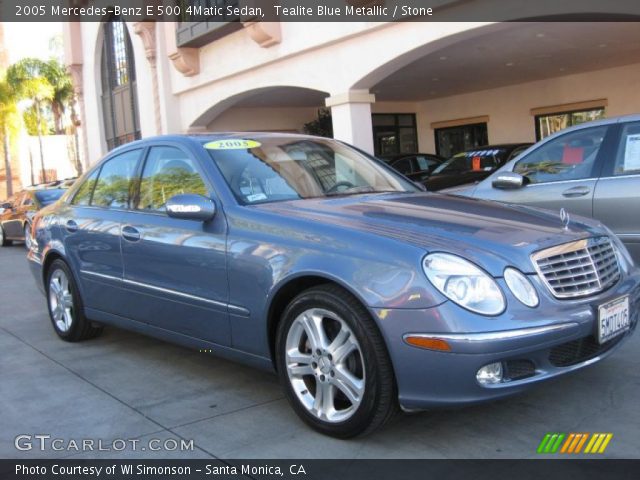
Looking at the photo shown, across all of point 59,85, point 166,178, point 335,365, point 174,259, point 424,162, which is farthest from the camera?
point 59,85

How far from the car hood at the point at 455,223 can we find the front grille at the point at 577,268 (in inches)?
2.0

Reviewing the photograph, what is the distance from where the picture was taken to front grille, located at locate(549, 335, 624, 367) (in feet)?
10.4

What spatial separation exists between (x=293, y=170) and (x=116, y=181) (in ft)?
5.00

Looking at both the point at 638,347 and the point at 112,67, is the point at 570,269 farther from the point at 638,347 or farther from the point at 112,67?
the point at 112,67

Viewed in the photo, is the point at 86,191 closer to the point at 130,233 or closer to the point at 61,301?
the point at 61,301

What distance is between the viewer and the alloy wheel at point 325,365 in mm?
3219

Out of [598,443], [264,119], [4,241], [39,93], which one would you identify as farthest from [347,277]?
[39,93]

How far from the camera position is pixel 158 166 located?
4617 millimetres

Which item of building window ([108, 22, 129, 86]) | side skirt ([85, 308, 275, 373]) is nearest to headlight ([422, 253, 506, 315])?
side skirt ([85, 308, 275, 373])

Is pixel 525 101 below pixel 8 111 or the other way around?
below

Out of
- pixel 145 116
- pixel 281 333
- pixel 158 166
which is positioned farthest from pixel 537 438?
pixel 145 116

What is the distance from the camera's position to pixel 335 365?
327 cm

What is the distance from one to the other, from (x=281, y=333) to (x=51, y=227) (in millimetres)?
2940

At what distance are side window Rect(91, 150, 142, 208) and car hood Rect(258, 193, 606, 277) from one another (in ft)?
4.72
